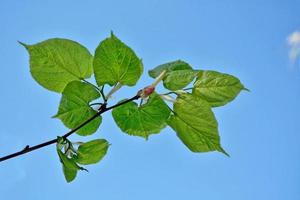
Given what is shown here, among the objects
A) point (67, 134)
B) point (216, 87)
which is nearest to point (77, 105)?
A: point (67, 134)

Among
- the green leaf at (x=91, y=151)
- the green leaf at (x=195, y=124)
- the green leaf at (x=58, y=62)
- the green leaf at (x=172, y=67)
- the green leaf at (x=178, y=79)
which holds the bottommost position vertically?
the green leaf at (x=91, y=151)

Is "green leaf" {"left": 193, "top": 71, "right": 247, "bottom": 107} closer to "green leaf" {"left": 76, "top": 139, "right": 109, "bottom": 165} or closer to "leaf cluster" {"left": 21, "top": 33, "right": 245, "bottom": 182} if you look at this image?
"leaf cluster" {"left": 21, "top": 33, "right": 245, "bottom": 182}

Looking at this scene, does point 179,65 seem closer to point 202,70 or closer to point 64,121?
point 202,70

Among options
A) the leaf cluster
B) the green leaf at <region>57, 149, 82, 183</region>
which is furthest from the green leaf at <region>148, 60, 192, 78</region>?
the green leaf at <region>57, 149, 82, 183</region>

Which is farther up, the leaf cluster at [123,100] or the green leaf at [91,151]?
the leaf cluster at [123,100]

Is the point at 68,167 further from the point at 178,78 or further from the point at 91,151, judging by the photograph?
the point at 178,78

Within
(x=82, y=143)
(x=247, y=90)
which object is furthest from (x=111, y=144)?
(x=247, y=90)

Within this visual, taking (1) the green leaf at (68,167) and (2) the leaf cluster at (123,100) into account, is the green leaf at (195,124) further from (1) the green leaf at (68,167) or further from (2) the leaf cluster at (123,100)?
(1) the green leaf at (68,167)

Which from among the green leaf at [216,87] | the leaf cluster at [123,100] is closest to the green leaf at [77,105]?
the leaf cluster at [123,100]
